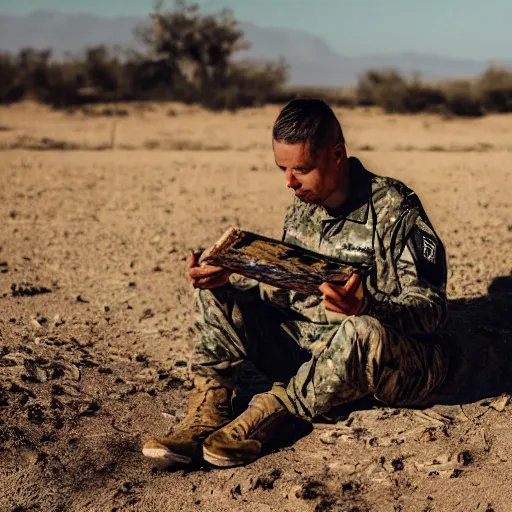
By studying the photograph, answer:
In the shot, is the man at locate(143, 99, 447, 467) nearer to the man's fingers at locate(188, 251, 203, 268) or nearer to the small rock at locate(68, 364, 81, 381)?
the man's fingers at locate(188, 251, 203, 268)

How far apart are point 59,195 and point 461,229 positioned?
3726mm

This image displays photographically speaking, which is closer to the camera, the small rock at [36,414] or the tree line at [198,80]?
the small rock at [36,414]

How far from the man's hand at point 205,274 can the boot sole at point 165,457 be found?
648 mm

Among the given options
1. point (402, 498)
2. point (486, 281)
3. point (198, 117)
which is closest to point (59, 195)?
point (486, 281)

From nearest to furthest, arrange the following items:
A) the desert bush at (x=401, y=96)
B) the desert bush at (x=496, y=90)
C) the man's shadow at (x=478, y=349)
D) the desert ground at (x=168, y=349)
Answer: the desert ground at (x=168, y=349), the man's shadow at (x=478, y=349), the desert bush at (x=496, y=90), the desert bush at (x=401, y=96)

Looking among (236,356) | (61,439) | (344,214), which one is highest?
(344,214)

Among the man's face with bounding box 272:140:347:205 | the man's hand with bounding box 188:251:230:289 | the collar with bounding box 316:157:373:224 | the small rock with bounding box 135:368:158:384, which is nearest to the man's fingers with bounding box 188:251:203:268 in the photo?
the man's hand with bounding box 188:251:230:289

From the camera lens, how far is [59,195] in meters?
7.60

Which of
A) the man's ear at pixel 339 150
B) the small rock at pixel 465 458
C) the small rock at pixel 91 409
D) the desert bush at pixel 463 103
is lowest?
the small rock at pixel 91 409

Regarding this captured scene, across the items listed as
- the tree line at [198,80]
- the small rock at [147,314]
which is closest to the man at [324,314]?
the small rock at [147,314]

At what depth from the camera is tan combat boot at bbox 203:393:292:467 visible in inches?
119

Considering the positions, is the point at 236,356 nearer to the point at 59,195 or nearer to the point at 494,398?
the point at 494,398

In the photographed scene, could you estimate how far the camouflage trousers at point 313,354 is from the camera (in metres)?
2.86

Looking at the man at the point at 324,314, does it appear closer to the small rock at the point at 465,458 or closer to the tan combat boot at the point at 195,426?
the tan combat boot at the point at 195,426
